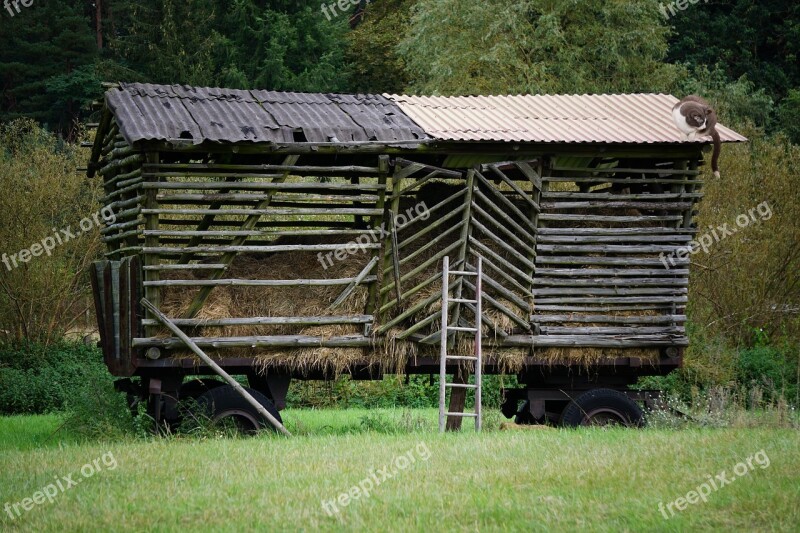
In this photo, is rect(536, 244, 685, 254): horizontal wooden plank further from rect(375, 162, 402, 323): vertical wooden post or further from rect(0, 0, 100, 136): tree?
rect(0, 0, 100, 136): tree

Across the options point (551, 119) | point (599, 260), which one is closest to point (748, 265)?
point (599, 260)

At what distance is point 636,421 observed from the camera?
13688mm

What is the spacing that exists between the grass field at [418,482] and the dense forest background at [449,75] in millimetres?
6561

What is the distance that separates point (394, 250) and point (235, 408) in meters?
2.78

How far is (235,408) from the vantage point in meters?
12.5

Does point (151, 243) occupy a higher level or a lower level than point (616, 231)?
lower

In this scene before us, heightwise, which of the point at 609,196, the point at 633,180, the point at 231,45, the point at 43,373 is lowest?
the point at 43,373

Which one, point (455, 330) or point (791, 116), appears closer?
point (455, 330)

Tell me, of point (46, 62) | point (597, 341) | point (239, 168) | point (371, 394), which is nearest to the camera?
point (239, 168)

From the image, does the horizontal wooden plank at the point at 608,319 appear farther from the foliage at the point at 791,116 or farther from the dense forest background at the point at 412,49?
the foliage at the point at 791,116

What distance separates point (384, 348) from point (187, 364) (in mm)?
2481

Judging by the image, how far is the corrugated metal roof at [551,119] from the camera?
513 inches

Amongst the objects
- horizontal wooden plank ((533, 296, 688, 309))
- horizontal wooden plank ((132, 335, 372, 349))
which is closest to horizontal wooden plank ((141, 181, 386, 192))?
horizontal wooden plank ((132, 335, 372, 349))

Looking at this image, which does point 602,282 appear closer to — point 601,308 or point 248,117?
point 601,308
